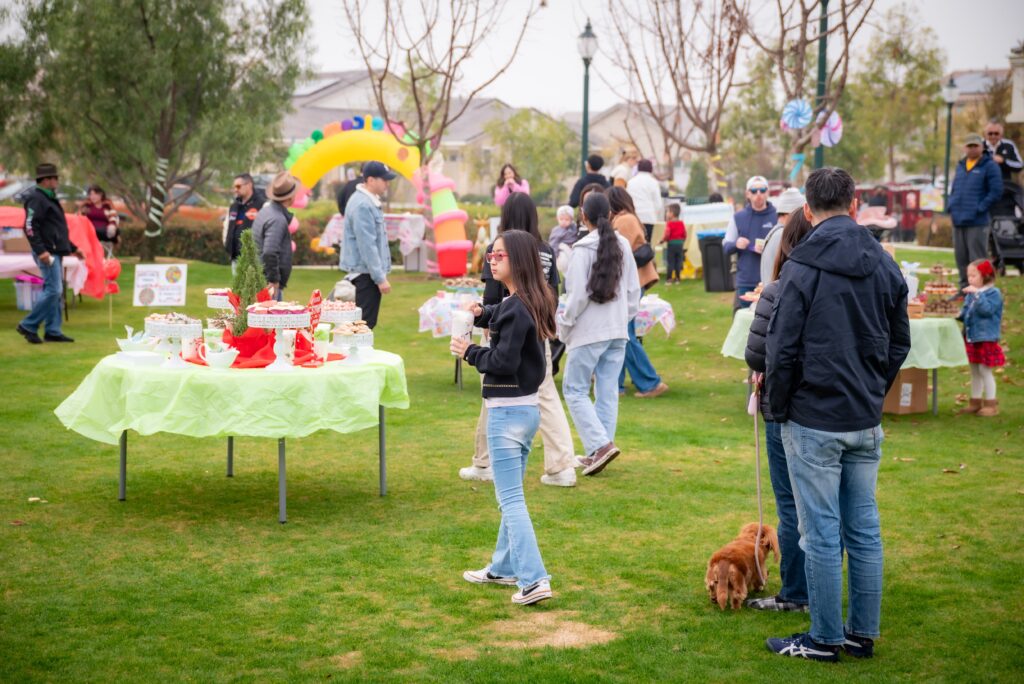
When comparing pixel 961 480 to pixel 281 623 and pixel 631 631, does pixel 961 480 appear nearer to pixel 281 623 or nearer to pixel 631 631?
pixel 631 631

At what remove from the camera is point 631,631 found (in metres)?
5.10

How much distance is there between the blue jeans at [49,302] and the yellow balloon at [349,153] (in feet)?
34.9

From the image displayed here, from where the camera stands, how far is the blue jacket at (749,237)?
11344 mm

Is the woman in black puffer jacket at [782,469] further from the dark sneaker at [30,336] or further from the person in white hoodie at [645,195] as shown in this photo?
the person in white hoodie at [645,195]

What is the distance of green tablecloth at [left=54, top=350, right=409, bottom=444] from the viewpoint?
626cm

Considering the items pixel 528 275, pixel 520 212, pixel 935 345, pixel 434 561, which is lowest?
pixel 434 561

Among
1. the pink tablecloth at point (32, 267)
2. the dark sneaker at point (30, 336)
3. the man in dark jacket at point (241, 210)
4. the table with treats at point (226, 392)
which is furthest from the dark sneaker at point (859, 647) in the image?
the pink tablecloth at point (32, 267)

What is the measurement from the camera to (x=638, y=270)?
10.6m

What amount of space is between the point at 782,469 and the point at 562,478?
2824 millimetres

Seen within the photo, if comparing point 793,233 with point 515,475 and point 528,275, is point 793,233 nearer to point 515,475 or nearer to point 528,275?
point 528,275

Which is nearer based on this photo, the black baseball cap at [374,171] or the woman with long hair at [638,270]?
the woman with long hair at [638,270]

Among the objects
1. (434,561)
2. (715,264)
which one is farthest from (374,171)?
(715,264)

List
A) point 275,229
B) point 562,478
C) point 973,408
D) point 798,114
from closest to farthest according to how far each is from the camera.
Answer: point 562,478, point 973,408, point 275,229, point 798,114

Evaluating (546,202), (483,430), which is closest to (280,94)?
(483,430)
